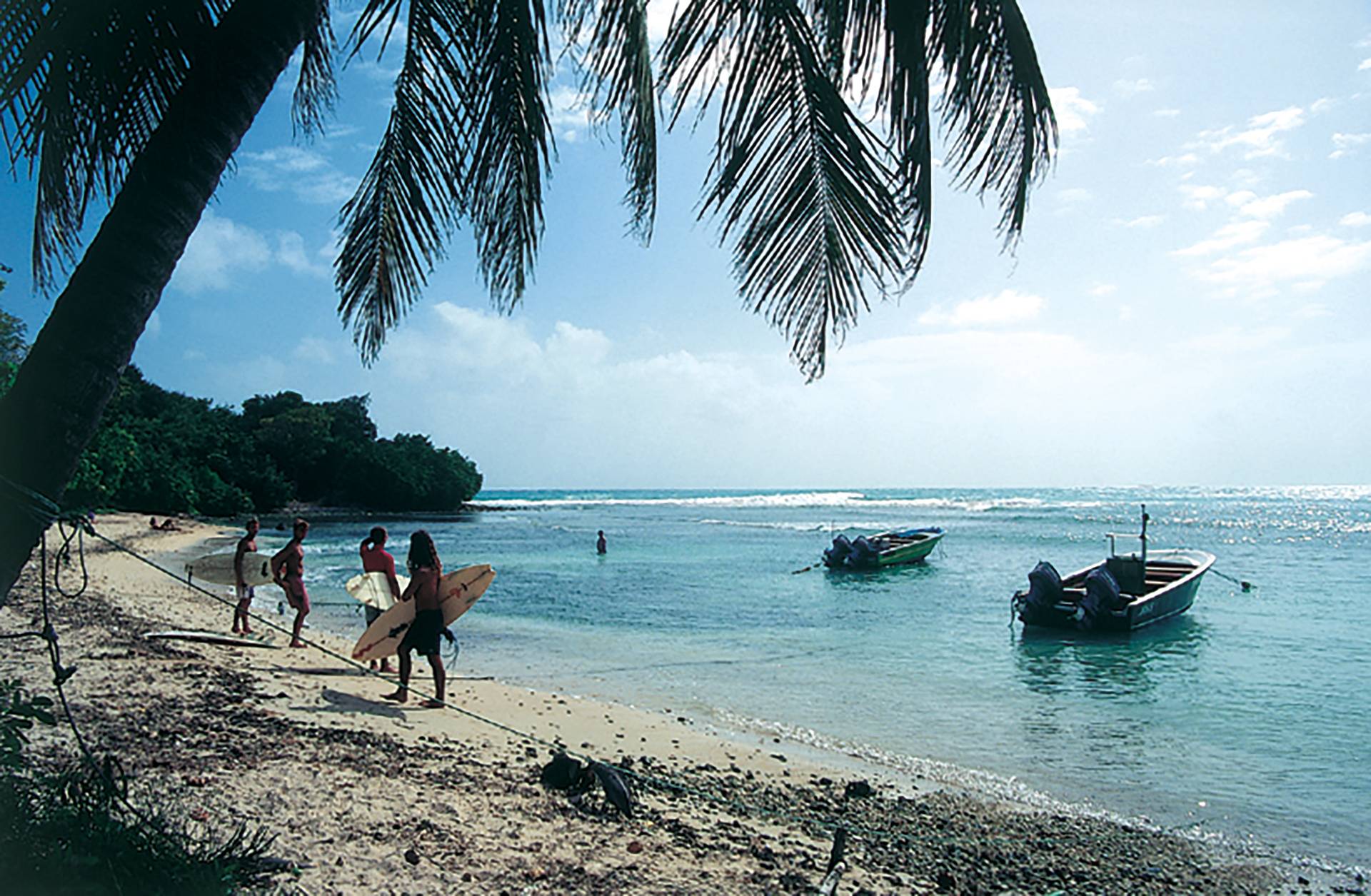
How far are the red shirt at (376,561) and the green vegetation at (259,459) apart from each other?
2923 centimetres

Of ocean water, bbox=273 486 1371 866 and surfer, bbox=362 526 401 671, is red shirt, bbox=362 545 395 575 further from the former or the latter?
ocean water, bbox=273 486 1371 866

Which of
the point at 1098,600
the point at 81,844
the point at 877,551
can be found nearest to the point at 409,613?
the point at 81,844

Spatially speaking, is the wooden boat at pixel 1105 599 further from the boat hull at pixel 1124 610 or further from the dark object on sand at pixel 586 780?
the dark object on sand at pixel 586 780

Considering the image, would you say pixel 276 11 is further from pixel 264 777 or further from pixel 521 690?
pixel 521 690

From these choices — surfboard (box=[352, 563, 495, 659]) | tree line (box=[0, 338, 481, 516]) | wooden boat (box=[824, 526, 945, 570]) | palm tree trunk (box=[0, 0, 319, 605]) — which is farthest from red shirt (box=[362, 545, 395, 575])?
tree line (box=[0, 338, 481, 516])

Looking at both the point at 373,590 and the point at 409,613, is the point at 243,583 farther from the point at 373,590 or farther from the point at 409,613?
the point at 409,613

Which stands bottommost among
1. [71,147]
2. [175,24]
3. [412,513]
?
[412,513]

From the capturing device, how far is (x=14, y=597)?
1103 cm

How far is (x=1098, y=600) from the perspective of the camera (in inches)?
643

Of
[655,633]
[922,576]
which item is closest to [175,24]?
[655,633]

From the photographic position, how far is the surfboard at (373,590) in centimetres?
908

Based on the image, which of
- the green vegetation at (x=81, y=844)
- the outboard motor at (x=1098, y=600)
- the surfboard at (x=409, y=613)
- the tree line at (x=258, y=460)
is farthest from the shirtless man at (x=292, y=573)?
the tree line at (x=258, y=460)

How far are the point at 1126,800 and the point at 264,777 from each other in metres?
7.24

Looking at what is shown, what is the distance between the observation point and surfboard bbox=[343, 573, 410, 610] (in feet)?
29.8
